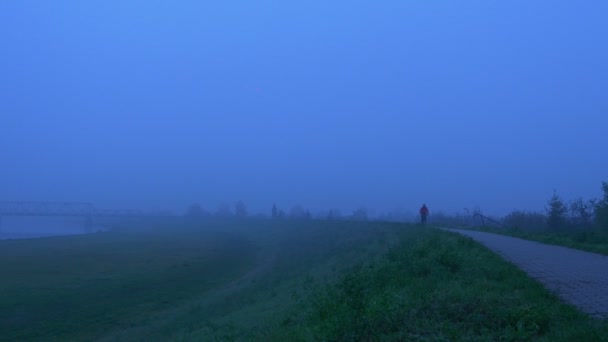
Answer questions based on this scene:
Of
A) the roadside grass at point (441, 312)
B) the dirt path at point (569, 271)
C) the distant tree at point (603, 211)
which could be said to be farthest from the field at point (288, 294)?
the distant tree at point (603, 211)

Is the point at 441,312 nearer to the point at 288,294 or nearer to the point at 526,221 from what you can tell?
the point at 288,294

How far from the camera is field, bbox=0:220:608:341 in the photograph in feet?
26.7

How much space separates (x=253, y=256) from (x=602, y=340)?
137 feet

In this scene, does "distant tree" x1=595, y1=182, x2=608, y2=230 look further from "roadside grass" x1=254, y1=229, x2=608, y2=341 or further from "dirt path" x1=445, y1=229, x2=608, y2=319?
"roadside grass" x1=254, y1=229, x2=608, y2=341

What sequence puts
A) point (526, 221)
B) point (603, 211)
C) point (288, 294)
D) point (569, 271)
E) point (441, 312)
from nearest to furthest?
point (441, 312) → point (569, 271) → point (288, 294) → point (603, 211) → point (526, 221)

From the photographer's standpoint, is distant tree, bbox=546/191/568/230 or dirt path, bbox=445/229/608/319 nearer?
dirt path, bbox=445/229/608/319

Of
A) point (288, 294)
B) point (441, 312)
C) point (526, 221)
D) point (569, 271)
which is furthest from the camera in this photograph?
point (526, 221)

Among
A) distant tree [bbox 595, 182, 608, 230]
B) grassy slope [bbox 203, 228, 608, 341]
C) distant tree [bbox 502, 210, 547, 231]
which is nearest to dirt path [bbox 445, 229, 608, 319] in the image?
grassy slope [bbox 203, 228, 608, 341]

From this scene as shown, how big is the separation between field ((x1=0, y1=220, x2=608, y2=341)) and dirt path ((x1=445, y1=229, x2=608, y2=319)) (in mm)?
479

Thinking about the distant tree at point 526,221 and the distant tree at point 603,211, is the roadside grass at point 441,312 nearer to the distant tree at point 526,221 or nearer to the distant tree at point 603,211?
the distant tree at point 603,211

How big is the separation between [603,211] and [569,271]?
20331 mm

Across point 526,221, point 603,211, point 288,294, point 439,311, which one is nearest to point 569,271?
point 439,311

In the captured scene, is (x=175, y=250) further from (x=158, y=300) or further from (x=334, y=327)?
(x=334, y=327)

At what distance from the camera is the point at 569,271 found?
43.4 ft
